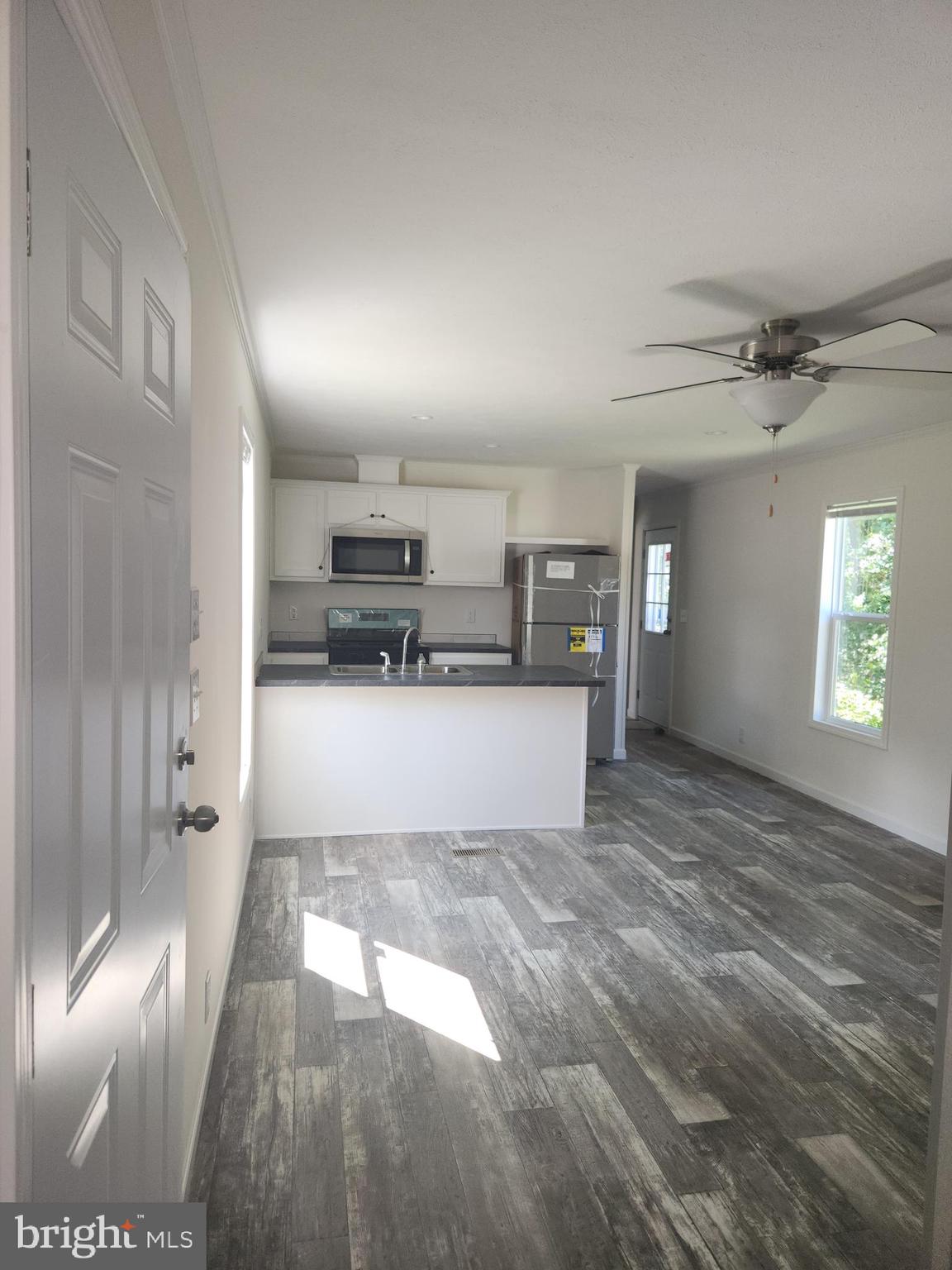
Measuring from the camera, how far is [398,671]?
5.12 m

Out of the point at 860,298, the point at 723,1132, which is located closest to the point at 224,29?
the point at 860,298

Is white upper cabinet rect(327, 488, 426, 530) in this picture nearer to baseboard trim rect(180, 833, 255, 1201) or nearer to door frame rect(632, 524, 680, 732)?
door frame rect(632, 524, 680, 732)

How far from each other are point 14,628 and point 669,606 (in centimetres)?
777

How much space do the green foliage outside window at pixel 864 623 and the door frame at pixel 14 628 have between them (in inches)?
206

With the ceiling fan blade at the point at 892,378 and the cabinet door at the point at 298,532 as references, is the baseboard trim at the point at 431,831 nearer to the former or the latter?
the cabinet door at the point at 298,532

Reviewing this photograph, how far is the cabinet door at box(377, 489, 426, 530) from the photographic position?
649 cm

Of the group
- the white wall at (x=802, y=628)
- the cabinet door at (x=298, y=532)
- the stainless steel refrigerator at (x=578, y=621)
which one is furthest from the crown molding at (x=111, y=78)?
the stainless steel refrigerator at (x=578, y=621)

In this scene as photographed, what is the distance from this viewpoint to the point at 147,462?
1202 mm

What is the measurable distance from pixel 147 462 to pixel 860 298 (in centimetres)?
244

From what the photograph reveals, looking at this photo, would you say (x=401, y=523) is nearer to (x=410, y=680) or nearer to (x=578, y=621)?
(x=578, y=621)

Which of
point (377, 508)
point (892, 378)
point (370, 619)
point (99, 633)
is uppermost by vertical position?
point (892, 378)

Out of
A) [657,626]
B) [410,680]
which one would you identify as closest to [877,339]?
[410,680]

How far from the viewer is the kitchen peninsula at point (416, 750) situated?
15.0 ft

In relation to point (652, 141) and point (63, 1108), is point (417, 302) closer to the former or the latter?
point (652, 141)
